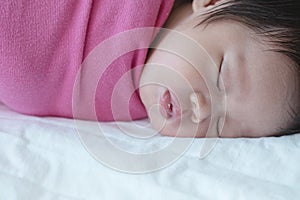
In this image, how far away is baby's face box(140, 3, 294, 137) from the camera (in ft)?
2.13

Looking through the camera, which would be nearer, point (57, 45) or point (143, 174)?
point (143, 174)

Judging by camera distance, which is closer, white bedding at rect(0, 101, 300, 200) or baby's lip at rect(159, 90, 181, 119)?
white bedding at rect(0, 101, 300, 200)

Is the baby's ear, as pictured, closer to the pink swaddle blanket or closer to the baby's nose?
the pink swaddle blanket

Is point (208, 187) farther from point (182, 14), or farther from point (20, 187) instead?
point (182, 14)

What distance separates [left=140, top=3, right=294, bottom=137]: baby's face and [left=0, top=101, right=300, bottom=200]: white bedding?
0.05 metres

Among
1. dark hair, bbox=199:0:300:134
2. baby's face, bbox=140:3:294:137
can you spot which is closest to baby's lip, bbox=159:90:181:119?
baby's face, bbox=140:3:294:137

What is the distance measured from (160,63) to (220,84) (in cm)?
10

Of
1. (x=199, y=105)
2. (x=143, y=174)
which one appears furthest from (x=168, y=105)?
(x=143, y=174)

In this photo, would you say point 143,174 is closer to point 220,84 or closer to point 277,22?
point 220,84

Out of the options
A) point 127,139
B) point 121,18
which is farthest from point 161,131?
point 121,18

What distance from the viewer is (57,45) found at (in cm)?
68

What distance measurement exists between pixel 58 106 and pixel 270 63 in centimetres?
33

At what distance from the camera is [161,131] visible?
27.0 inches

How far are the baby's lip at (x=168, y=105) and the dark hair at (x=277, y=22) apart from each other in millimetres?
130
